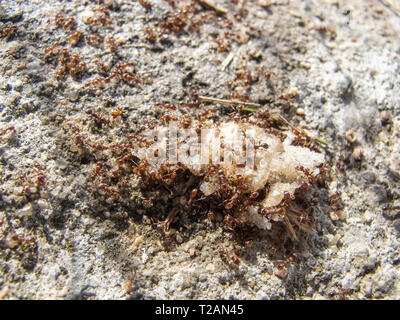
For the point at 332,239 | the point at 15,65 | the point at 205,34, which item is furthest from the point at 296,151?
the point at 15,65

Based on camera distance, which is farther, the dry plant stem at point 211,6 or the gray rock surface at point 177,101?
the dry plant stem at point 211,6

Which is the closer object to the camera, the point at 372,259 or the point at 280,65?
the point at 372,259

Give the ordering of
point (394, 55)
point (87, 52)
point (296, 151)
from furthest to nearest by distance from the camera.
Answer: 1. point (394, 55)
2. point (87, 52)
3. point (296, 151)

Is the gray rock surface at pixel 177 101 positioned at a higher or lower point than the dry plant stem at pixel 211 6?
lower

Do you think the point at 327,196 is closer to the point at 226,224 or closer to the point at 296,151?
the point at 296,151

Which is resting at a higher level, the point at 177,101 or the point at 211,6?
the point at 211,6

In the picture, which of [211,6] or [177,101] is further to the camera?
[211,6]
